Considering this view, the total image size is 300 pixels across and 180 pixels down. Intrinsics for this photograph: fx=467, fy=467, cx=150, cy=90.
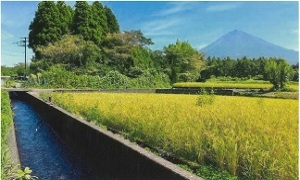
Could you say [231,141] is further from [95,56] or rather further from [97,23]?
[97,23]

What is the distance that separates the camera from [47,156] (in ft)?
32.6

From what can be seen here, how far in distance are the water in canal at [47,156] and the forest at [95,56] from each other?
23018 mm

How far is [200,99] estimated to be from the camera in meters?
14.5

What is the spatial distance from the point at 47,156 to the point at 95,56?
109 feet

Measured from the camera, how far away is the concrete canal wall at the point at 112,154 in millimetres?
5336

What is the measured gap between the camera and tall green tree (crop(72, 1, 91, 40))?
4484 centimetres

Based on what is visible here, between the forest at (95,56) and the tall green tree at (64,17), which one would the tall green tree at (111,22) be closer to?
the forest at (95,56)

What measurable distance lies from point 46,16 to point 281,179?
43.5 m

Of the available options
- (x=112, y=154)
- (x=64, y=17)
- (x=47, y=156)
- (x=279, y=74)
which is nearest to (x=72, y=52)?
(x=64, y=17)

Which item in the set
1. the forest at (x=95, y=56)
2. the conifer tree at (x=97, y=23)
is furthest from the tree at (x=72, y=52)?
the conifer tree at (x=97, y=23)

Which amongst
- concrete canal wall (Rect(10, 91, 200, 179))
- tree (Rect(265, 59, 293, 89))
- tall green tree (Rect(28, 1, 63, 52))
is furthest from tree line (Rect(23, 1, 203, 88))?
concrete canal wall (Rect(10, 91, 200, 179))

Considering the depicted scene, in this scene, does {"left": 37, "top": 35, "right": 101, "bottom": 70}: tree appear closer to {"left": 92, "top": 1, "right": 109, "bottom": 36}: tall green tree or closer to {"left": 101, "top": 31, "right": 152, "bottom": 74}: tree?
{"left": 101, "top": 31, "right": 152, "bottom": 74}: tree

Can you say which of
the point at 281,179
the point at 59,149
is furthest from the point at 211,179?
the point at 59,149

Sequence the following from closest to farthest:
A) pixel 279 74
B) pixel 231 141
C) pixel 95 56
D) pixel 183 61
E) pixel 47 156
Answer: pixel 231 141 → pixel 47 156 → pixel 279 74 → pixel 95 56 → pixel 183 61
